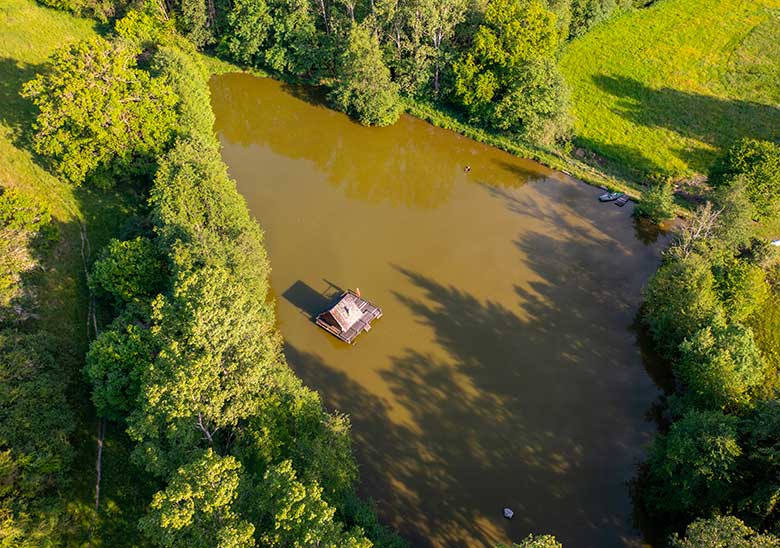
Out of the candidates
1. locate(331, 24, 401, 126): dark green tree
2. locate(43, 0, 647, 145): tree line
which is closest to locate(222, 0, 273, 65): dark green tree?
locate(43, 0, 647, 145): tree line

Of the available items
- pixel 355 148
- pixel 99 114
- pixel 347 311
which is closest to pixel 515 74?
pixel 355 148

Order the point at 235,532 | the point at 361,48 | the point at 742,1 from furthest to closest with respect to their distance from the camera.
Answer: the point at 742,1 < the point at 361,48 < the point at 235,532

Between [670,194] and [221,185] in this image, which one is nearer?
[221,185]

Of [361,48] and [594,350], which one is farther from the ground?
[361,48]

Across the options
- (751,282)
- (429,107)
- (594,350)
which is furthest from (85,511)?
(429,107)

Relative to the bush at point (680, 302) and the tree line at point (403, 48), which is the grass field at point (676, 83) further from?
the bush at point (680, 302)

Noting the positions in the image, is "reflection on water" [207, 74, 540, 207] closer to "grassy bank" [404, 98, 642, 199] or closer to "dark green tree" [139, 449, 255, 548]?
"grassy bank" [404, 98, 642, 199]

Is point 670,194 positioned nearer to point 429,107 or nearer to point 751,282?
point 751,282
